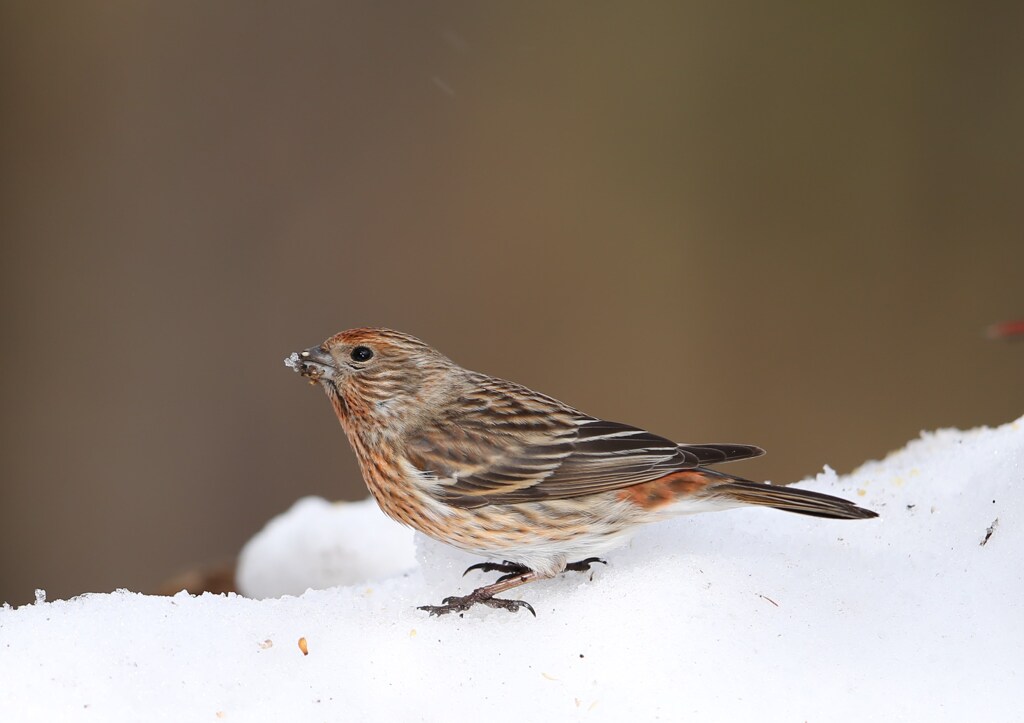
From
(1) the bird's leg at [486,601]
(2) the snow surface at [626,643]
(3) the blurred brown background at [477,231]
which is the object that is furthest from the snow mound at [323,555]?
(3) the blurred brown background at [477,231]

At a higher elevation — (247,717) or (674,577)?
(674,577)

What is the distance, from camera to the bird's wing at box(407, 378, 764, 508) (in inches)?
134

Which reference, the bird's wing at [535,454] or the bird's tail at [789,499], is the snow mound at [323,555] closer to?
the bird's wing at [535,454]

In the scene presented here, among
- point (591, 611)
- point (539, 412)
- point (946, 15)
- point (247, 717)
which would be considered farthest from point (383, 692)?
point (946, 15)

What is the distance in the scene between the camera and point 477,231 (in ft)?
29.0

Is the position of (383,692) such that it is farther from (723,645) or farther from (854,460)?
(854,460)

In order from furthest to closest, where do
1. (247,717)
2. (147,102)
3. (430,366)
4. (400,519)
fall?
(147,102) → (430,366) → (400,519) → (247,717)

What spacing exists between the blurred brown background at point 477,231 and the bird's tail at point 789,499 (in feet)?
18.0

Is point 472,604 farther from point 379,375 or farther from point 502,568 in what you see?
point 379,375

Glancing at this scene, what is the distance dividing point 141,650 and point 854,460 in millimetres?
6845

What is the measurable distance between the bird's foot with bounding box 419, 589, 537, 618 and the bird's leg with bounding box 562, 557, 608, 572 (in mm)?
261

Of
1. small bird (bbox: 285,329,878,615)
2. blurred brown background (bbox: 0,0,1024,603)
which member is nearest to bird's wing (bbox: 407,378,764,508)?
small bird (bbox: 285,329,878,615)

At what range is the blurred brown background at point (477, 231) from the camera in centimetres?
836

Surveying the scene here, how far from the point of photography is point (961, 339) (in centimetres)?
868
